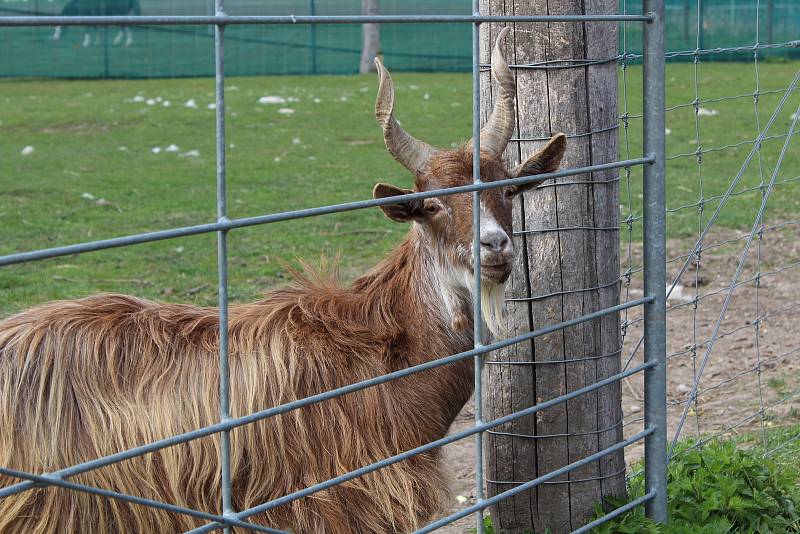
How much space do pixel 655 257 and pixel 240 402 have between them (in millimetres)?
1616

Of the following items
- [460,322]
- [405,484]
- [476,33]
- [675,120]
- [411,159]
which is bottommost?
[405,484]

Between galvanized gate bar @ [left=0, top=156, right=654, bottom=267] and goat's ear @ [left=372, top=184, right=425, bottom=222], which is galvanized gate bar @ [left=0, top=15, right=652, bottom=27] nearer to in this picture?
galvanized gate bar @ [left=0, top=156, right=654, bottom=267]

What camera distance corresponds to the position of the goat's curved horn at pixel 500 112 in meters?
3.62

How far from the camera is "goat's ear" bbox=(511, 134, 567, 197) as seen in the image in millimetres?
3582

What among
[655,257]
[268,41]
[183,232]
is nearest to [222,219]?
[183,232]

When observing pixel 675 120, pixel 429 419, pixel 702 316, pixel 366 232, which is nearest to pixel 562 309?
pixel 429 419

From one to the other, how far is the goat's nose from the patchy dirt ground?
919 millimetres

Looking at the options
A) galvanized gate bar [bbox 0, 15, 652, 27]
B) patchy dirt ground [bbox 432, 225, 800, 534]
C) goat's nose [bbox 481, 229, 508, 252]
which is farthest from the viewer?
patchy dirt ground [bbox 432, 225, 800, 534]

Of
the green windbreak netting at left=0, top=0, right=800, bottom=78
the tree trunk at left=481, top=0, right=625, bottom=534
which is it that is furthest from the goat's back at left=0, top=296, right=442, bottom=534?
the green windbreak netting at left=0, top=0, right=800, bottom=78

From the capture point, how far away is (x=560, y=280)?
382cm

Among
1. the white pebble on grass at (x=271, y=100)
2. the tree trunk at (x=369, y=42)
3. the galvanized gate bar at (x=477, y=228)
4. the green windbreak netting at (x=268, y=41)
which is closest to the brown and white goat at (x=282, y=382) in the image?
the galvanized gate bar at (x=477, y=228)

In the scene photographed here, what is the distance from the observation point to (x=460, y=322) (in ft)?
13.2

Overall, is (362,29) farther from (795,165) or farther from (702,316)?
(702,316)

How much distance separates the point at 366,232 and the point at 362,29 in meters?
19.6
